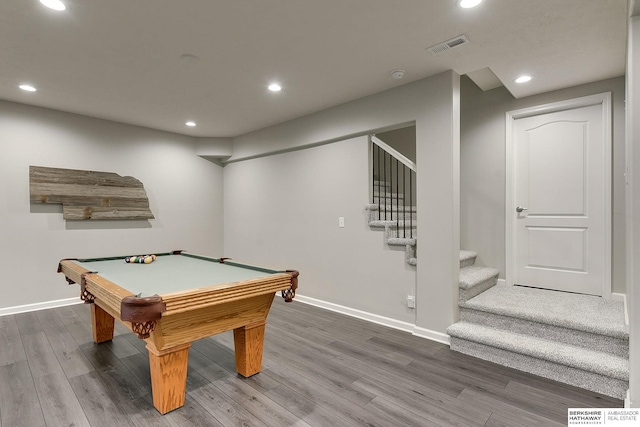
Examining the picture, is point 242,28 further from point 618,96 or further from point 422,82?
point 618,96

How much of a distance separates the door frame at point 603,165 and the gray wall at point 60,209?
4631mm

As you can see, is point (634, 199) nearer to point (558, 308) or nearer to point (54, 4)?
point (558, 308)

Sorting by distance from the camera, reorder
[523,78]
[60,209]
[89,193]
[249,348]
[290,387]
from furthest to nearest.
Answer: [89,193]
[60,209]
[523,78]
[249,348]
[290,387]

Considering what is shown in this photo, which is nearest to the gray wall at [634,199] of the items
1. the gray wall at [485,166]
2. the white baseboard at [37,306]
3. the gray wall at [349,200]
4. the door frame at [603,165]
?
the gray wall at [349,200]

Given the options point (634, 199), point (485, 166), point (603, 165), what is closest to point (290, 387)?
point (634, 199)

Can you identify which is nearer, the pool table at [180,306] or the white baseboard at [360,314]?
the pool table at [180,306]

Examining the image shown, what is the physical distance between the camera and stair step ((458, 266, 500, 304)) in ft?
10.2

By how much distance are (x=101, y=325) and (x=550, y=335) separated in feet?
12.9

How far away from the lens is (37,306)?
13.3ft

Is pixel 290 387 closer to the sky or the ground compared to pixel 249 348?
closer to the ground

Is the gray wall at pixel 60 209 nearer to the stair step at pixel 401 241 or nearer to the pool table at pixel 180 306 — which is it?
the pool table at pixel 180 306

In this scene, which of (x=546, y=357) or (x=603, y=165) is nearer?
(x=546, y=357)

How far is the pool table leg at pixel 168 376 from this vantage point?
1.92m

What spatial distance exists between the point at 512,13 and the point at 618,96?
1.92m
